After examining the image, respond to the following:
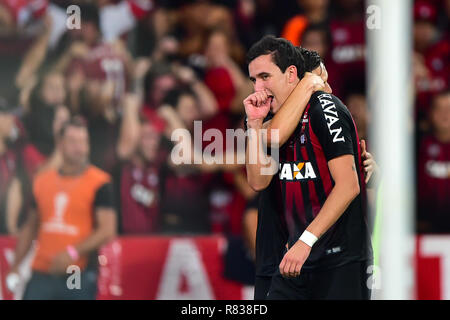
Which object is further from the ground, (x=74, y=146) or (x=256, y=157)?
(x=74, y=146)

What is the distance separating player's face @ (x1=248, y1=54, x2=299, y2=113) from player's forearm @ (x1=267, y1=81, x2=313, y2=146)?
0.26 feet

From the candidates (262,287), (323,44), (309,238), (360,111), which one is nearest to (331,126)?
(309,238)

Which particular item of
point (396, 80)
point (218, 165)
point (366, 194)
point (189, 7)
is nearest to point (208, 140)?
point (218, 165)

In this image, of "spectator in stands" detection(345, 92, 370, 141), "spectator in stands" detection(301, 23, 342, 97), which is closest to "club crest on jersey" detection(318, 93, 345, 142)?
"spectator in stands" detection(345, 92, 370, 141)

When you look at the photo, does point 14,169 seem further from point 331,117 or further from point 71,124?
point 331,117

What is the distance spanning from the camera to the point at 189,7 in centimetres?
794

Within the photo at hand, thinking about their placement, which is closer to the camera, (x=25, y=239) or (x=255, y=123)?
(x=255, y=123)

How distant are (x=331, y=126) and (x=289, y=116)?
0.19 meters

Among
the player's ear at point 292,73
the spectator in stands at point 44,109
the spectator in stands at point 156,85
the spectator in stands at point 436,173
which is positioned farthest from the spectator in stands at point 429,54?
the player's ear at point 292,73

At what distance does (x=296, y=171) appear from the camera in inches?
A: 152

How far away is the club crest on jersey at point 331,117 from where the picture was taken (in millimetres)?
3711

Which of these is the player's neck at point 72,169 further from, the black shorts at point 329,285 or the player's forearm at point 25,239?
the black shorts at point 329,285

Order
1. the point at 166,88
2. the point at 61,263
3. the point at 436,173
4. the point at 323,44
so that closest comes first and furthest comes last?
the point at 61,263, the point at 436,173, the point at 323,44, the point at 166,88

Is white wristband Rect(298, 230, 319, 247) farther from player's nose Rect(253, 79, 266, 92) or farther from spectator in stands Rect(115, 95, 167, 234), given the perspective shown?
spectator in stands Rect(115, 95, 167, 234)
